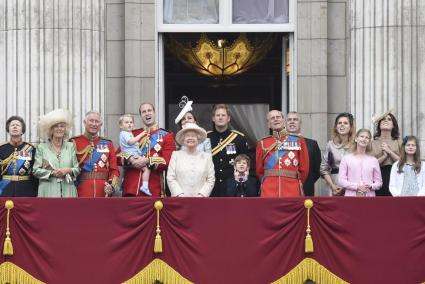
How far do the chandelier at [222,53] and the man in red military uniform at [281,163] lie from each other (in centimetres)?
357

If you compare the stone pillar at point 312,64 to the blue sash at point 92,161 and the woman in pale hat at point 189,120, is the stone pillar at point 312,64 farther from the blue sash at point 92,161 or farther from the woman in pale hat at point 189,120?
the blue sash at point 92,161

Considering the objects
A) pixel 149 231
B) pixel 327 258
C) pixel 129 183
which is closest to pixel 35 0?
pixel 129 183

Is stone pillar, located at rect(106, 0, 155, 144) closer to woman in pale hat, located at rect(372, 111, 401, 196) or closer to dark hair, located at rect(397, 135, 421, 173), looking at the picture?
woman in pale hat, located at rect(372, 111, 401, 196)

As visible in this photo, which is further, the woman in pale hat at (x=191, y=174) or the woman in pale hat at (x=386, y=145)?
the woman in pale hat at (x=386, y=145)

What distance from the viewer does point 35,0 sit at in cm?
2084

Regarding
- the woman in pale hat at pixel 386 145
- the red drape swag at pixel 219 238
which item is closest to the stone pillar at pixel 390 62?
the woman in pale hat at pixel 386 145

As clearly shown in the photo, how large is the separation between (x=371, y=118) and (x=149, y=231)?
4.73 meters

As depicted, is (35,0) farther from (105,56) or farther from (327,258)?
(327,258)

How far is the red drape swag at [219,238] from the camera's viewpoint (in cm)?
1750

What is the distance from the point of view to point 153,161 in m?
18.7

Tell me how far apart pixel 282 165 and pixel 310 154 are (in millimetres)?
597

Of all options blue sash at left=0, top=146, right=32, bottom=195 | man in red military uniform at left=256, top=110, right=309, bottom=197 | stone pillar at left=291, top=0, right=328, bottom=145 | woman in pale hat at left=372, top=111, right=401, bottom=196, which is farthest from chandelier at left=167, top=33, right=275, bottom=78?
blue sash at left=0, top=146, right=32, bottom=195

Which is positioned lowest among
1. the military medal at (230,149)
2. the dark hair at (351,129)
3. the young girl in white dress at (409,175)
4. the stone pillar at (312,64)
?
the young girl in white dress at (409,175)

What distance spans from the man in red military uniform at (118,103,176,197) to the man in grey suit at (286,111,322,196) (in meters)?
1.62
